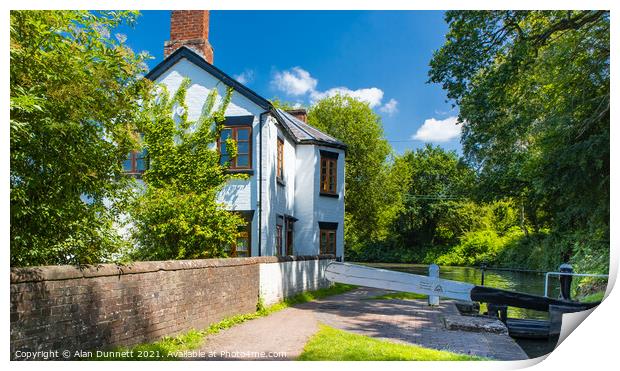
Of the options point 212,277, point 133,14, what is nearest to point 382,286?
point 212,277

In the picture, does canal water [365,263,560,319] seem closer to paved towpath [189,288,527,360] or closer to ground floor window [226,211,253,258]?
paved towpath [189,288,527,360]

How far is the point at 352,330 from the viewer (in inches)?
272

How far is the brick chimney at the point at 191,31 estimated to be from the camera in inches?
319

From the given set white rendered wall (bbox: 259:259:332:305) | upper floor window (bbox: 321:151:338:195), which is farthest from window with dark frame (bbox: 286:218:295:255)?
upper floor window (bbox: 321:151:338:195)

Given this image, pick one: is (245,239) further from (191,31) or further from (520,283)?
(520,283)

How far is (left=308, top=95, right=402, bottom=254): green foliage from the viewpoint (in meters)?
12.7

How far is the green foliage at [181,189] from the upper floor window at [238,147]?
219mm

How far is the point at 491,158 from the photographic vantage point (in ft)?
27.4

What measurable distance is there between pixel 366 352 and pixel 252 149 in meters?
6.01

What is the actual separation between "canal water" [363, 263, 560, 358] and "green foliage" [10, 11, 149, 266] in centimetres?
532

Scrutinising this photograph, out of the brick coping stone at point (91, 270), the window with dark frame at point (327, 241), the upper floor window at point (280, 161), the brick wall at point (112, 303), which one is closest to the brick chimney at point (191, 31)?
the upper floor window at point (280, 161)

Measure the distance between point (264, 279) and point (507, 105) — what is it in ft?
16.2

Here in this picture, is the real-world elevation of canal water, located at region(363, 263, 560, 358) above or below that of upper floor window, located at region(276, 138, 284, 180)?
below

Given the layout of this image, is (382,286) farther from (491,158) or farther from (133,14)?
(133,14)
